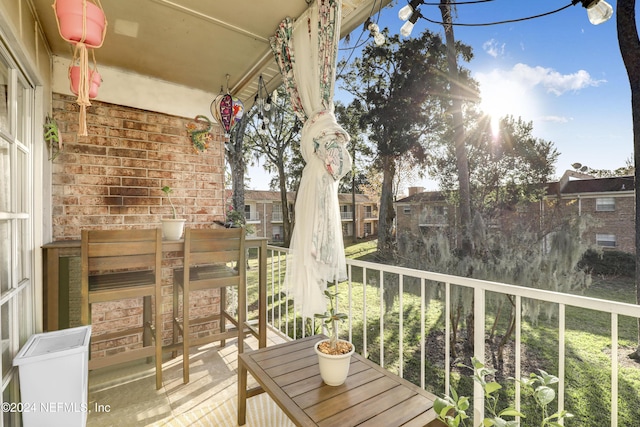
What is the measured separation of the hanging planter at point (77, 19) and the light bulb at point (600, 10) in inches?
108

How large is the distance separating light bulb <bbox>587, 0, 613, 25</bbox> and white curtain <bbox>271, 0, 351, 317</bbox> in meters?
1.62

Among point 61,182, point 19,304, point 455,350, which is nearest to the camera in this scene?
point 19,304

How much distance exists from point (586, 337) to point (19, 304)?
8.40 m

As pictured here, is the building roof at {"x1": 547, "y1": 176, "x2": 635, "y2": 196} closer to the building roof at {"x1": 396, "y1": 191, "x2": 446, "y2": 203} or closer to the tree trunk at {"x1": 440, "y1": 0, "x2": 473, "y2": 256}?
the building roof at {"x1": 396, "y1": 191, "x2": 446, "y2": 203}

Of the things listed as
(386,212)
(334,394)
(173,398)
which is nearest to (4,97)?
(173,398)

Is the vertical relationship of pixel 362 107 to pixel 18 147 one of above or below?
A: above

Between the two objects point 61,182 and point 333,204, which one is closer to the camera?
point 333,204

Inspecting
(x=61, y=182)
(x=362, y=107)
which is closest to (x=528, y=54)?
(x=362, y=107)

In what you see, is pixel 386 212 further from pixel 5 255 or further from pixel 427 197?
pixel 5 255

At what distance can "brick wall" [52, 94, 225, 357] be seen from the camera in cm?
236

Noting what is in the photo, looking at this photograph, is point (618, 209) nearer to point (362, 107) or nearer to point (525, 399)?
point (362, 107)

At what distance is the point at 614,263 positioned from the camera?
948 centimetres

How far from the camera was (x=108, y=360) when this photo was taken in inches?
71.1

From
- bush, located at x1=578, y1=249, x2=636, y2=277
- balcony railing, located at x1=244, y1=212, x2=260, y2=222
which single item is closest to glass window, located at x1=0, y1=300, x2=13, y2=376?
bush, located at x1=578, y1=249, x2=636, y2=277
